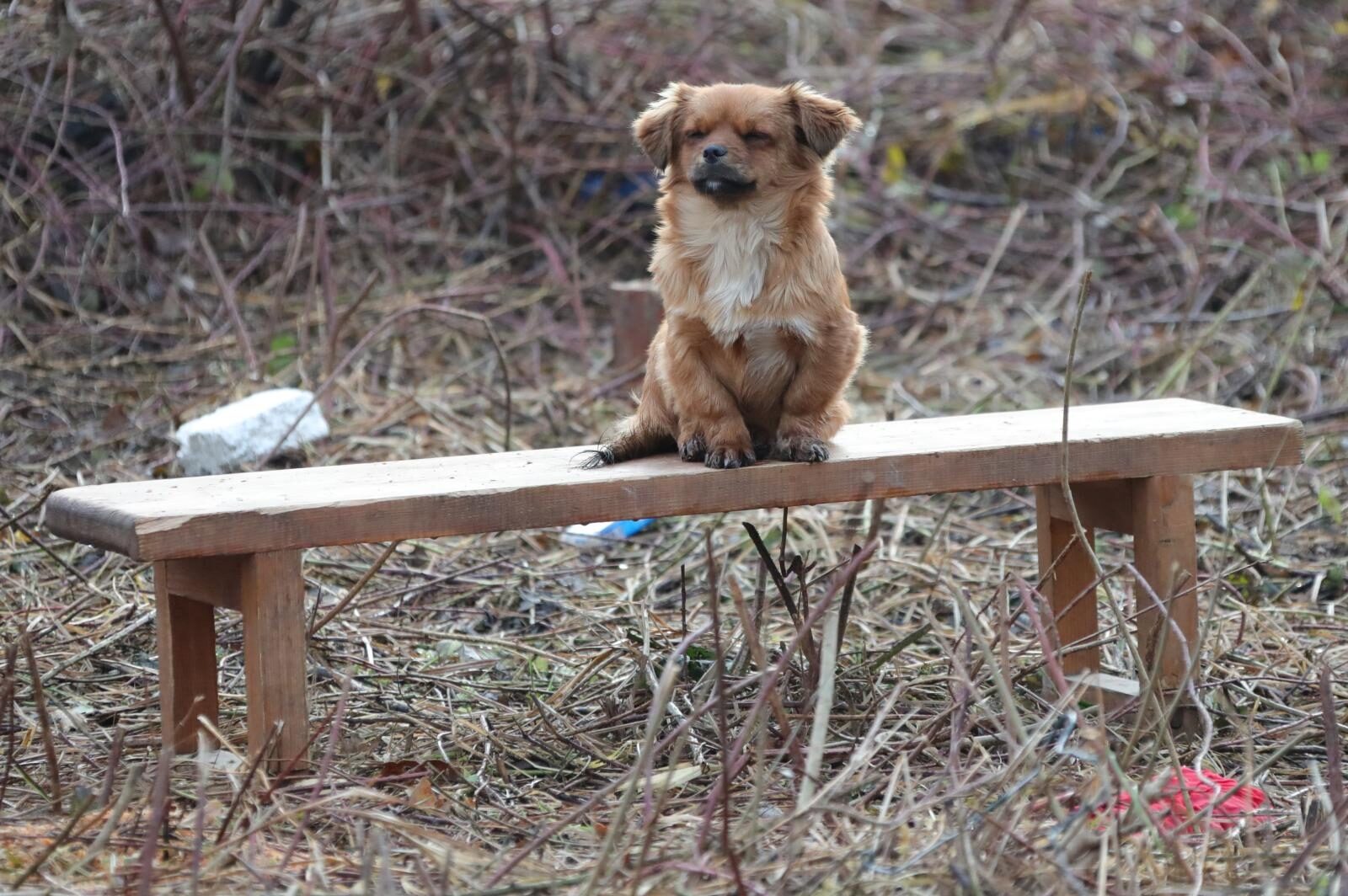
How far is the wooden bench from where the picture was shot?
10.8ft

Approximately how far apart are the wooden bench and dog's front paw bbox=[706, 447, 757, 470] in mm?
45

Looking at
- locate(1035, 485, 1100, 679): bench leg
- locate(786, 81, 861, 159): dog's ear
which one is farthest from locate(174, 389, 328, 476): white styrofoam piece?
locate(1035, 485, 1100, 679): bench leg

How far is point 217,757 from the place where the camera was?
3363mm

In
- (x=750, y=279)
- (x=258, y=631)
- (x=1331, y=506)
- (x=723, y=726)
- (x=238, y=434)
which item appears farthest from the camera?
(x=238, y=434)

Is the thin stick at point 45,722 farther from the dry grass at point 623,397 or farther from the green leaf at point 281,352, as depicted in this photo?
the green leaf at point 281,352

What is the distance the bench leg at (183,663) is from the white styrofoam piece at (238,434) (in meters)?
2.03

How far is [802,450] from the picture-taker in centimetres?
375

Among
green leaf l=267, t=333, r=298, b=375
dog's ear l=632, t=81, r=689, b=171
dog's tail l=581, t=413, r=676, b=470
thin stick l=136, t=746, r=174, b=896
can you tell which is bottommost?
green leaf l=267, t=333, r=298, b=375

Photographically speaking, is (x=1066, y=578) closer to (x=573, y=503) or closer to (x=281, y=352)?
(x=573, y=503)

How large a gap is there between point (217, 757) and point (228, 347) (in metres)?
3.90

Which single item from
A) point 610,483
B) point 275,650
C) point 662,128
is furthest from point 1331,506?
point 275,650

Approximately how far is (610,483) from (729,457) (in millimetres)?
346

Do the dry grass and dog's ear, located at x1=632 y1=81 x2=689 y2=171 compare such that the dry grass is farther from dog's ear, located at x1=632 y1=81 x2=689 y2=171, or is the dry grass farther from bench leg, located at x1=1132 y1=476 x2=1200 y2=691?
dog's ear, located at x1=632 y1=81 x2=689 y2=171

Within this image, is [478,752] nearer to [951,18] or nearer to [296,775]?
[296,775]
